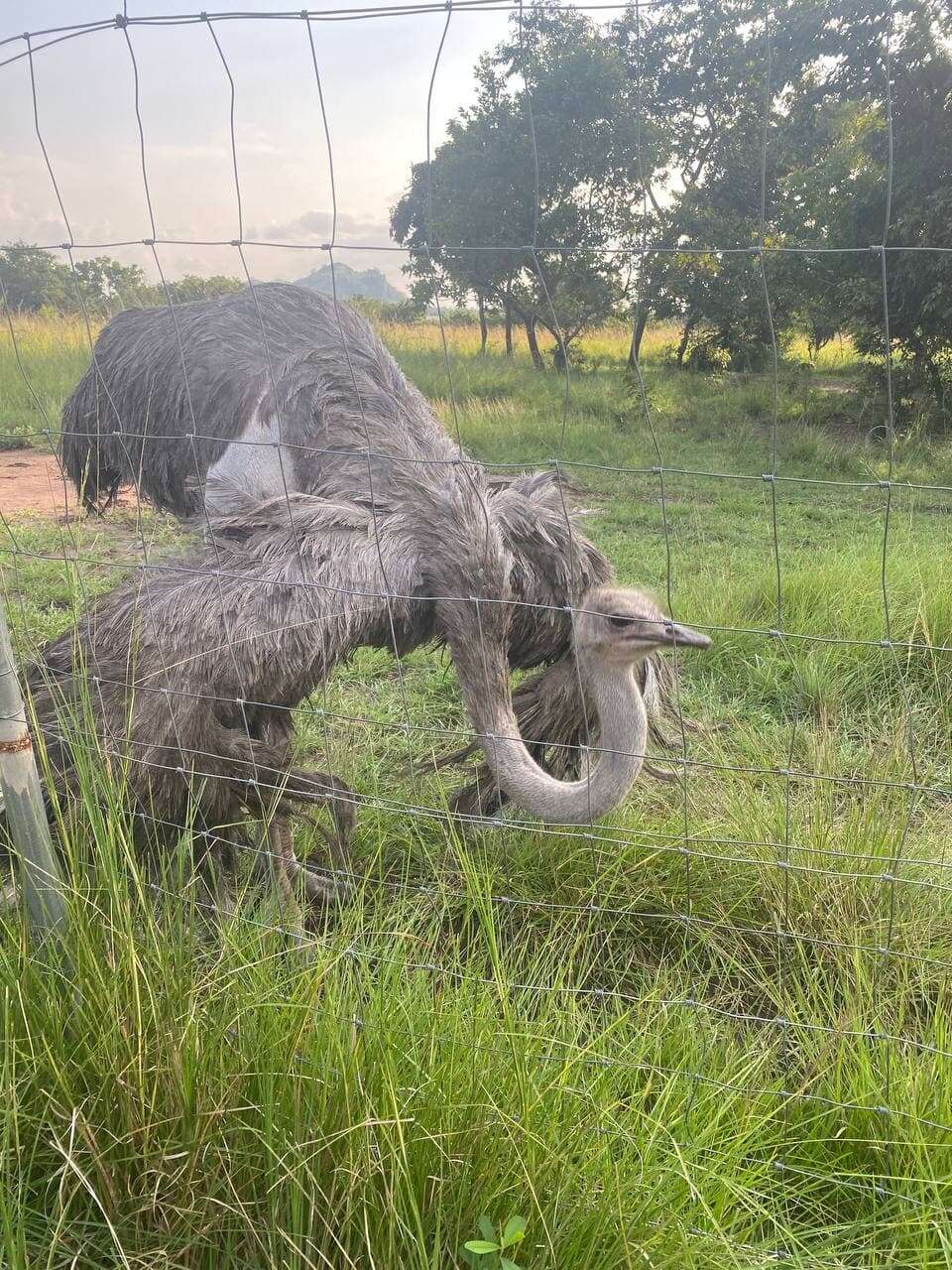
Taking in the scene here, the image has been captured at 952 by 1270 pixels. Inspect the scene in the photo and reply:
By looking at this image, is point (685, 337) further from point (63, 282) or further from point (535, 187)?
point (63, 282)

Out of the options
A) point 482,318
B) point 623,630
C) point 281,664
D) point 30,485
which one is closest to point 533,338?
point 482,318

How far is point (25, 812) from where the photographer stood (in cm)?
205

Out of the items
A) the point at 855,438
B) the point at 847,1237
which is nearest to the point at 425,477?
the point at 847,1237

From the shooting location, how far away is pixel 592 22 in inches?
84.2

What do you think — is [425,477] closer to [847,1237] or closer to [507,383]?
[507,383]

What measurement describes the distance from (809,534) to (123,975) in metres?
5.48

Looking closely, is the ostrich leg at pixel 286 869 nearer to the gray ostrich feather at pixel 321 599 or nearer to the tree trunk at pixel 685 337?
the gray ostrich feather at pixel 321 599

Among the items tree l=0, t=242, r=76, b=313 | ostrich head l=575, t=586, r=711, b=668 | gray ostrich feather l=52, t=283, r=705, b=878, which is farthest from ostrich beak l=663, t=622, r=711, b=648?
tree l=0, t=242, r=76, b=313

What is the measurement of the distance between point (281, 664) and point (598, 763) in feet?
2.94

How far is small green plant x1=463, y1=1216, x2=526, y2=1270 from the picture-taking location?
1525mm

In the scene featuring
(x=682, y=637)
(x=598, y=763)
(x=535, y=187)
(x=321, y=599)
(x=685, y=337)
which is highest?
(x=535, y=187)

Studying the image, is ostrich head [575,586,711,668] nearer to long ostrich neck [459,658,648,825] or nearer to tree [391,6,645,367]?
long ostrich neck [459,658,648,825]

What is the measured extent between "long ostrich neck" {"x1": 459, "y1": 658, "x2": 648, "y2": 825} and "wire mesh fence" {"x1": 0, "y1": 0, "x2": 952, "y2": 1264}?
1cm

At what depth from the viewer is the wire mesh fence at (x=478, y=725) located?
2.12m
